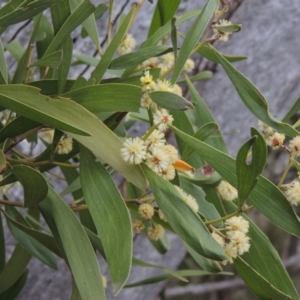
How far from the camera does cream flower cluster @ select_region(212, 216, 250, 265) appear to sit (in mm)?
585

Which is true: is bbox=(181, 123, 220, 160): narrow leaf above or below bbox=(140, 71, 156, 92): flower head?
below

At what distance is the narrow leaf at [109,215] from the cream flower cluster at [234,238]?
0.11m

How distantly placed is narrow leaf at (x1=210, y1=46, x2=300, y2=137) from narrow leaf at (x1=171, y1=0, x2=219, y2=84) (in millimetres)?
58

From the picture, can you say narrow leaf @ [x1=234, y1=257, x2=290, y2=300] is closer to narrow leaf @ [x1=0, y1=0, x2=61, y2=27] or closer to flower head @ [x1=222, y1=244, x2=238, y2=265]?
flower head @ [x1=222, y1=244, x2=238, y2=265]

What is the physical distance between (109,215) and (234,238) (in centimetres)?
14

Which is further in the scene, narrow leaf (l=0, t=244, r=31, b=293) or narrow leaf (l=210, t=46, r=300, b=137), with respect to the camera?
narrow leaf (l=0, t=244, r=31, b=293)

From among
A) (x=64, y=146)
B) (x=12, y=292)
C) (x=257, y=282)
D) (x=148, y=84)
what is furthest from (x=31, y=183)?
(x=12, y=292)

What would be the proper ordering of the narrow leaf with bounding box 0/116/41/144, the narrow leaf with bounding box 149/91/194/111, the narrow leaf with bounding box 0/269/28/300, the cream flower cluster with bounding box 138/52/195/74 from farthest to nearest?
the narrow leaf with bounding box 0/269/28/300 → the cream flower cluster with bounding box 138/52/195/74 → the narrow leaf with bounding box 0/116/41/144 → the narrow leaf with bounding box 149/91/194/111

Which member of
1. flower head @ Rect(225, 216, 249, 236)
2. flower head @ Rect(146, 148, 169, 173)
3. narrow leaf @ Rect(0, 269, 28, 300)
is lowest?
narrow leaf @ Rect(0, 269, 28, 300)

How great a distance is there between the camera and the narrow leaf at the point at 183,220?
504 mm

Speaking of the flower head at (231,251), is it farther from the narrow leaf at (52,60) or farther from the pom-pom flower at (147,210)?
the narrow leaf at (52,60)

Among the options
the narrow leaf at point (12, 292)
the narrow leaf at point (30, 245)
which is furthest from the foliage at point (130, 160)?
the narrow leaf at point (12, 292)

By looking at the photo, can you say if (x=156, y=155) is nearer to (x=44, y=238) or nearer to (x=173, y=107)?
(x=173, y=107)

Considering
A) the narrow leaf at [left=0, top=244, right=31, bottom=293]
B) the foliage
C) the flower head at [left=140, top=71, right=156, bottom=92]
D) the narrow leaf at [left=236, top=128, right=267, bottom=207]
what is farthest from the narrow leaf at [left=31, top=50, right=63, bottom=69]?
the narrow leaf at [left=0, top=244, right=31, bottom=293]
